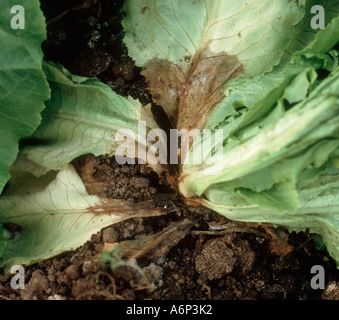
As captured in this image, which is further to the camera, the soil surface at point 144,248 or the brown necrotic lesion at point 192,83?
the brown necrotic lesion at point 192,83

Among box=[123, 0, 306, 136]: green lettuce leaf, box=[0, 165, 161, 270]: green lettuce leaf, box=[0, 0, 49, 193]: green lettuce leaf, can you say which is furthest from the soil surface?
box=[0, 0, 49, 193]: green lettuce leaf

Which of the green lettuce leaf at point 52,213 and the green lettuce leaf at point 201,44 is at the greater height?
the green lettuce leaf at point 201,44

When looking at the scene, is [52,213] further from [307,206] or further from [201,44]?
[307,206]

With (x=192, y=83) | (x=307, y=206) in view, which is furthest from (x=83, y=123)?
(x=307, y=206)

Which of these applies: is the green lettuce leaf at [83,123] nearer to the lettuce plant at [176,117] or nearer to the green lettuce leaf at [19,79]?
the lettuce plant at [176,117]

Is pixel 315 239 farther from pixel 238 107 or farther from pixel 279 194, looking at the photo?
pixel 238 107

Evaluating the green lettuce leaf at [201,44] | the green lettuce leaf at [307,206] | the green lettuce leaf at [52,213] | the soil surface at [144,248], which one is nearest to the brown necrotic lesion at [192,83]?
the green lettuce leaf at [201,44]
